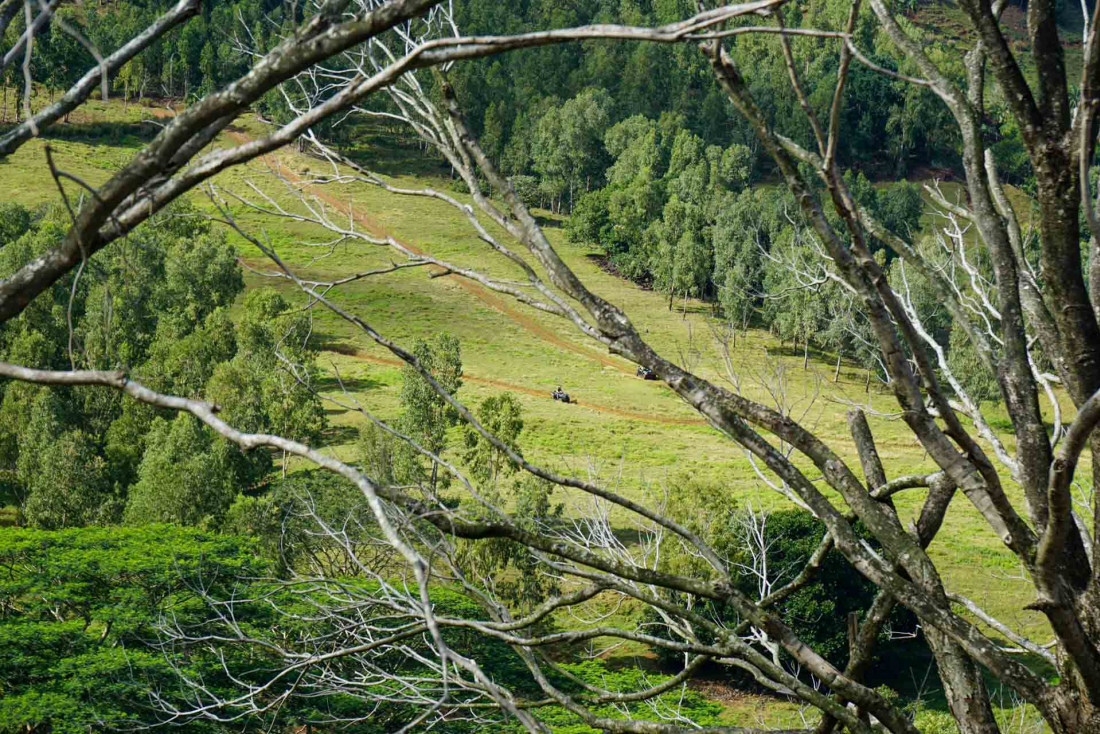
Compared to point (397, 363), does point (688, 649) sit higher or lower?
higher

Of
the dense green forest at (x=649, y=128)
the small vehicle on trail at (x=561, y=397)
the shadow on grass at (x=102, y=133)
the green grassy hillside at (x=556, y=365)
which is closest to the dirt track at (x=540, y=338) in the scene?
the green grassy hillside at (x=556, y=365)

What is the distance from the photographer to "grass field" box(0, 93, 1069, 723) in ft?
126

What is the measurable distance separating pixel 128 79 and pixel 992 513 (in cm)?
9967

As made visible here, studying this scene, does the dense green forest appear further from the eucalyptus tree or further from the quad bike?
Result: the eucalyptus tree

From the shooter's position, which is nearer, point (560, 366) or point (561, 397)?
point (561, 397)

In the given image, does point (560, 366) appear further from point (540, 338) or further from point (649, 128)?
point (649, 128)

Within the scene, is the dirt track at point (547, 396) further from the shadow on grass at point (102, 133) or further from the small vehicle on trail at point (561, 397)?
the shadow on grass at point (102, 133)

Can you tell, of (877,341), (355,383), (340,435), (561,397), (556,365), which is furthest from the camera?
(556,365)

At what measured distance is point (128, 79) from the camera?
3620 inches

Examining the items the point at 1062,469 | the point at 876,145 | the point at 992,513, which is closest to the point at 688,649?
the point at 992,513

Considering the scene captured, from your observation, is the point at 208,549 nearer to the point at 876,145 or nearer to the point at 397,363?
the point at 397,363

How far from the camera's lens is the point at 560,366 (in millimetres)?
57844

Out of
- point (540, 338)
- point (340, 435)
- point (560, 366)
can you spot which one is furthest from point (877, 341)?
point (540, 338)

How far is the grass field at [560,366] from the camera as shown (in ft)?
126
